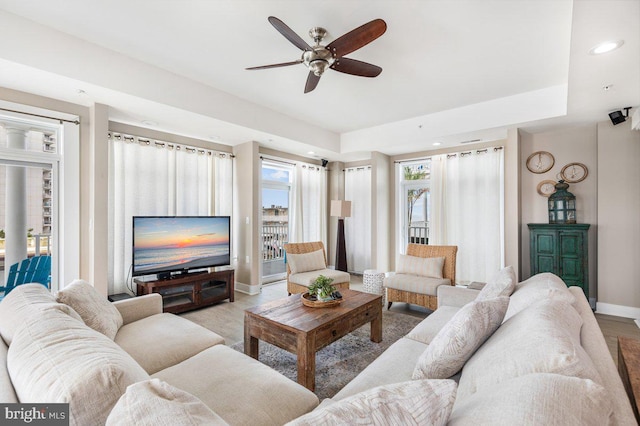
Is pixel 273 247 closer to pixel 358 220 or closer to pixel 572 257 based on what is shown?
pixel 358 220

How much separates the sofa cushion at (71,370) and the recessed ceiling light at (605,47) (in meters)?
3.40

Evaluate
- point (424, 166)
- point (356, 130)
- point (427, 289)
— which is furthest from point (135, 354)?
point (424, 166)

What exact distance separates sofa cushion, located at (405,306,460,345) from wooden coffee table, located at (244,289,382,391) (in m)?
0.52

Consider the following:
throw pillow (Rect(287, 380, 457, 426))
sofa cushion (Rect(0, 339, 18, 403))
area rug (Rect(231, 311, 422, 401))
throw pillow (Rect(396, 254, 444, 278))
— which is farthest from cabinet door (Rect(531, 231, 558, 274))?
sofa cushion (Rect(0, 339, 18, 403))

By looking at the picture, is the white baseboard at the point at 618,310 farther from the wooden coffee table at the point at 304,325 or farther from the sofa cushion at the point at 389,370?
the sofa cushion at the point at 389,370

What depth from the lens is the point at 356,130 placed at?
5.41m

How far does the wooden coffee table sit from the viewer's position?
6.64ft

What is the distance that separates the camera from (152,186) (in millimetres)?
4082

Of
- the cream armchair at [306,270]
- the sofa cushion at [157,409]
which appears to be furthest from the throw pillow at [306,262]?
the sofa cushion at [157,409]

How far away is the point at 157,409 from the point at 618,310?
516 cm

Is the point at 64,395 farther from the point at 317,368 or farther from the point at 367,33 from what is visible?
the point at 367,33

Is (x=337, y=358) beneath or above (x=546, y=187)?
beneath

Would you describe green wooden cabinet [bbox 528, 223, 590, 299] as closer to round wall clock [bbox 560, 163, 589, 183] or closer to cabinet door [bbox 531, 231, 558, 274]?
cabinet door [bbox 531, 231, 558, 274]

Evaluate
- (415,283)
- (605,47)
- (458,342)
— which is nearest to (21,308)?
(458,342)
